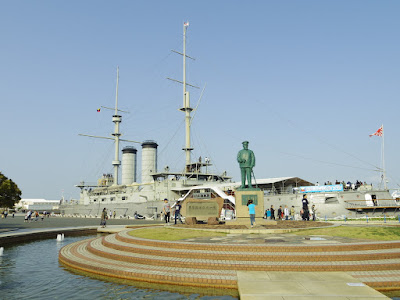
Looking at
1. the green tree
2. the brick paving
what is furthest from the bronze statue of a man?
the green tree

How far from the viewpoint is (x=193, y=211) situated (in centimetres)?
1973

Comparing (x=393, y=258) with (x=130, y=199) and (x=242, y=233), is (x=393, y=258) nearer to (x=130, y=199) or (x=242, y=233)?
(x=242, y=233)

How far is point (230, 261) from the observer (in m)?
9.99

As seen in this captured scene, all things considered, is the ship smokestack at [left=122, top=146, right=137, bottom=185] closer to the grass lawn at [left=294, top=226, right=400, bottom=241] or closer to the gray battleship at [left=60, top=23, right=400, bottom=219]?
the gray battleship at [left=60, top=23, right=400, bottom=219]

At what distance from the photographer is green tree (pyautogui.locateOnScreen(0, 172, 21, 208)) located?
1145 inches

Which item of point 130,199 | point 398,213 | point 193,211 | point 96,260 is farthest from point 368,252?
point 130,199

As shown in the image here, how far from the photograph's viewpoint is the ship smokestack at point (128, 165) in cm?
6581

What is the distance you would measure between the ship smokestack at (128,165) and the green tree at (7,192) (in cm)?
3532

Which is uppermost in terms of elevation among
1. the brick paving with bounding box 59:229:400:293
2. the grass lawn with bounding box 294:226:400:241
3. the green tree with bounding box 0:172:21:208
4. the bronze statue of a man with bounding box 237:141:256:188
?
the bronze statue of a man with bounding box 237:141:256:188

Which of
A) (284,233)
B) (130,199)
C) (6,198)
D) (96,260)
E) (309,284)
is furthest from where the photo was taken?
(130,199)

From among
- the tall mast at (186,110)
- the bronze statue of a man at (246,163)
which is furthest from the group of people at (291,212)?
the tall mast at (186,110)

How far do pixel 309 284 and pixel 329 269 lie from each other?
6.29 ft

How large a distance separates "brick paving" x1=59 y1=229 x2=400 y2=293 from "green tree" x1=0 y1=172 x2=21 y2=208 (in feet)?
70.2

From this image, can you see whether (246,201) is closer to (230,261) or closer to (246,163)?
(246,163)
